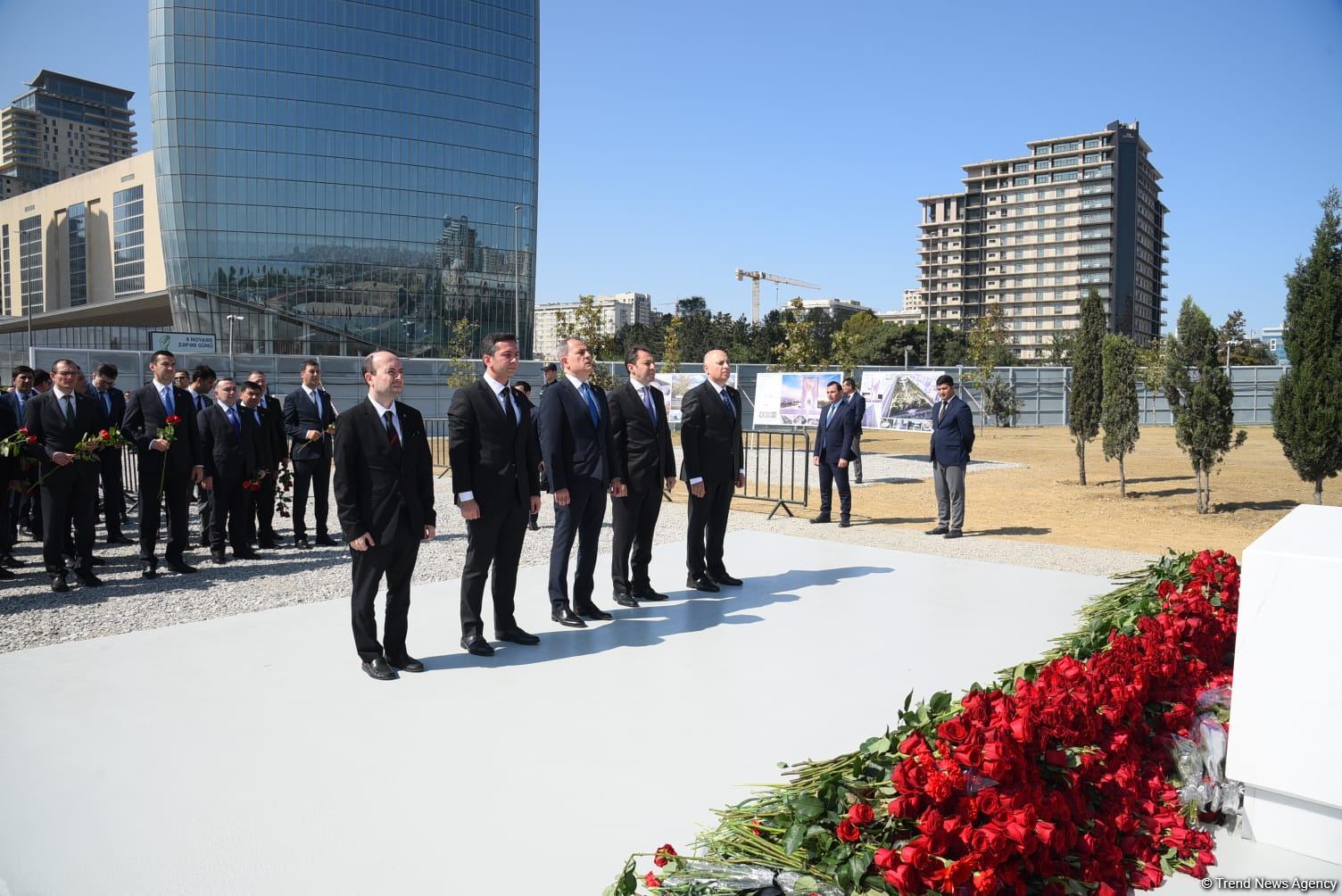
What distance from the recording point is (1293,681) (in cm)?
298

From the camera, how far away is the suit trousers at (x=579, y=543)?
6.31m

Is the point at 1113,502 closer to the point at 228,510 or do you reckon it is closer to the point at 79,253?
the point at 228,510

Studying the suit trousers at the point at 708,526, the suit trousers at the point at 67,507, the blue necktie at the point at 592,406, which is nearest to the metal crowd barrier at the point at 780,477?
the suit trousers at the point at 708,526

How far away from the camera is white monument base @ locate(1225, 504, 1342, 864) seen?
9.57 feet

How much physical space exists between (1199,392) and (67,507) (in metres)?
14.2

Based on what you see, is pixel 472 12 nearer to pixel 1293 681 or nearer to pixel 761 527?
pixel 761 527

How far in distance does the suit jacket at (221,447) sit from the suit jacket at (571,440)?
4122 mm

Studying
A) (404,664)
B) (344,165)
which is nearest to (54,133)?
(344,165)

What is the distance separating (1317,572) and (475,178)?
241 ft

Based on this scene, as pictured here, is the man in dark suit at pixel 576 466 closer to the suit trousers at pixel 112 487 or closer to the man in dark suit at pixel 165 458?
the man in dark suit at pixel 165 458

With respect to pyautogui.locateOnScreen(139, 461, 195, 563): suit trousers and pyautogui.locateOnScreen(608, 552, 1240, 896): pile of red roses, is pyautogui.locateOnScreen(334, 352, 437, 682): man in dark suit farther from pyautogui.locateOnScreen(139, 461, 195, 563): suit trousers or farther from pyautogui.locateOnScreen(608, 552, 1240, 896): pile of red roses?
pyautogui.locateOnScreen(139, 461, 195, 563): suit trousers

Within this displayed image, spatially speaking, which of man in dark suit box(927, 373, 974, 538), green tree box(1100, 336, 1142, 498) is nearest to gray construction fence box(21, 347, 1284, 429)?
green tree box(1100, 336, 1142, 498)

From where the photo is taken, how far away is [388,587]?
5.12 m

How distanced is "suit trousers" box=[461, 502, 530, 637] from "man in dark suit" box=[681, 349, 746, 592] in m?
1.92
